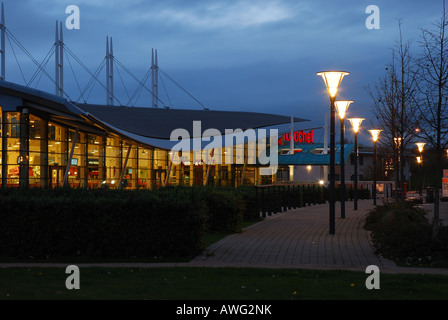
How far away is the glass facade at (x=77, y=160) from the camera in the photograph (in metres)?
29.8

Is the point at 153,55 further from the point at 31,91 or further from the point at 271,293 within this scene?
the point at 271,293

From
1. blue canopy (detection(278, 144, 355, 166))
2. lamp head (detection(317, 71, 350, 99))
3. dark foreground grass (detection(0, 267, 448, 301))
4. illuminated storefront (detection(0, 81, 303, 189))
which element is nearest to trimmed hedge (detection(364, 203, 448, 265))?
dark foreground grass (detection(0, 267, 448, 301))

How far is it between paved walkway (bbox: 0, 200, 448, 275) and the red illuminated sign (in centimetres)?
5024

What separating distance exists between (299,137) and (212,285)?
63.6 meters

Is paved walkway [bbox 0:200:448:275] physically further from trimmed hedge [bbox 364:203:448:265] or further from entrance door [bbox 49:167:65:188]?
entrance door [bbox 49:167:65:188]

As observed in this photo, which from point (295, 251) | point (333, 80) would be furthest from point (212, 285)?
point (333, 80)

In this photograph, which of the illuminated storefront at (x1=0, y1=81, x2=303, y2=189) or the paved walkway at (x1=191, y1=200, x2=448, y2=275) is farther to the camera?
the illuminated storefront at (x1=0, y1=81, x2=303, y2=189)

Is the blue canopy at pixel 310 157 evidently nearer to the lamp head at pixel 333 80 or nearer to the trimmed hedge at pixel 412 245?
the lamp head at pixel 333 80

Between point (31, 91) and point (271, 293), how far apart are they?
20.6 metres

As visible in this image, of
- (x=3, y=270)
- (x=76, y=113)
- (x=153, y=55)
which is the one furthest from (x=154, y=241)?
(x=153, y=55)

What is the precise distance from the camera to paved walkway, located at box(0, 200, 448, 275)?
11.3 meters

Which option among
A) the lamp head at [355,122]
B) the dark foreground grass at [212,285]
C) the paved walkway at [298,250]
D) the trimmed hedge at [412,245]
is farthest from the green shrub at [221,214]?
the lamp head at [355,122]
